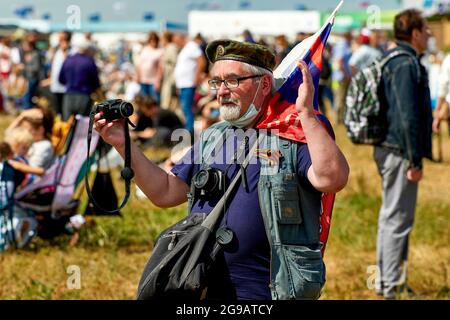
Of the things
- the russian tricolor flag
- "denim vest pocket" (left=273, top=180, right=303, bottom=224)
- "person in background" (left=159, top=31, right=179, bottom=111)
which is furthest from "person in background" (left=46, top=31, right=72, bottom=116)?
"denim vest pocket" (left=273, top=180, right=303, bottom=224)

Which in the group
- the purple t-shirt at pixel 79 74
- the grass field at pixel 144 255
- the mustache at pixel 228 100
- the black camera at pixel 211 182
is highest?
the mustache at pixel 228 100

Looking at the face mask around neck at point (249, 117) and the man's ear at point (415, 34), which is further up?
the man's ear at point (415, 34)

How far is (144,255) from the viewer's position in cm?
773

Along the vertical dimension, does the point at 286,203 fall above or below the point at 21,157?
above

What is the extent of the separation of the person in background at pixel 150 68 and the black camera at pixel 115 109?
41.6 ft

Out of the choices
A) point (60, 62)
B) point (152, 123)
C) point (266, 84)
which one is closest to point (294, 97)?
point (266, 84)

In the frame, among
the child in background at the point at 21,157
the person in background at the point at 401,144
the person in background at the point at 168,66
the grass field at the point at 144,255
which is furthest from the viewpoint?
the person in background at the point at 168,66

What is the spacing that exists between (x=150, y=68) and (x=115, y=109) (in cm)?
1280

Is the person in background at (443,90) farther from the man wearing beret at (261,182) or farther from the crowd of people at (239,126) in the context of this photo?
the man wearing beret at (261,182)

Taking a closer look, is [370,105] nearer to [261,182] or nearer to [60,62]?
[261,182]

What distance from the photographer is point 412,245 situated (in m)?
8.24

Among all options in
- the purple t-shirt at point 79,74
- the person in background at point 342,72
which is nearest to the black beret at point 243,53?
the purple t-shirt at point 79,74

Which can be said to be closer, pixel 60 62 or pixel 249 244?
pixel 249 244

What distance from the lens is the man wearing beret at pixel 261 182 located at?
348 centimetres
